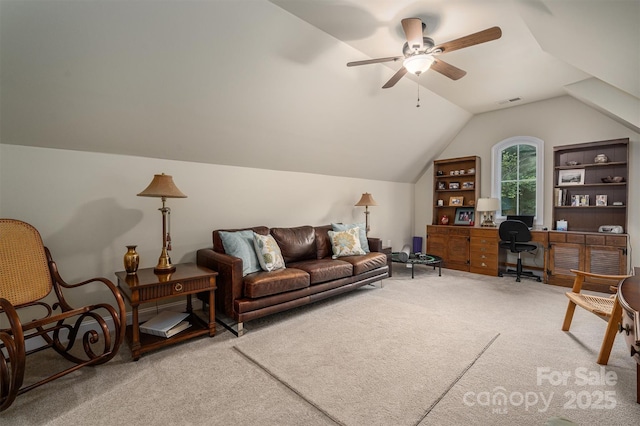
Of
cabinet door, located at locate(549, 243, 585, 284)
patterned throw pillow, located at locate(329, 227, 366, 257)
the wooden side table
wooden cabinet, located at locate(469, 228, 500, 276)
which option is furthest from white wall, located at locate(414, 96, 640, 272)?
the wooden side table

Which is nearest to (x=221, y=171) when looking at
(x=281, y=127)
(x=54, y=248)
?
(x=281, y=127)

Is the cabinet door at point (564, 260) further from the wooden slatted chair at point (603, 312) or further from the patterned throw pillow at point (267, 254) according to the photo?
the patterned throw pillow at point (267, 254)

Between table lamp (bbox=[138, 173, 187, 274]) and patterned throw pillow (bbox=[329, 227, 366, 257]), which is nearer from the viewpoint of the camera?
table lamp (bbox=[138, 173, 187, 274])

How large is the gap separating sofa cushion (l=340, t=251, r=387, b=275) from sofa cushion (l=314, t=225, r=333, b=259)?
0.31 m

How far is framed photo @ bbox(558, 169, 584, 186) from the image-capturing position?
451cm

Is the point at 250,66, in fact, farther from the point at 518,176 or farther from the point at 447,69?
the point at 518,176

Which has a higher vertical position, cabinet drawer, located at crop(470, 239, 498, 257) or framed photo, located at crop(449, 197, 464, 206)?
framed photo, located at crop(449, 197, 464, 206)

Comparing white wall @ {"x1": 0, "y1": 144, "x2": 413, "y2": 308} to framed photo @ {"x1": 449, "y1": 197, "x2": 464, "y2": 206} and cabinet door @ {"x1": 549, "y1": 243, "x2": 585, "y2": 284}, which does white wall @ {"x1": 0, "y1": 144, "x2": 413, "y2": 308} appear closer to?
framed photo @ {"x1": 449, "y1": 197, "x2": 464, "y2": 206}

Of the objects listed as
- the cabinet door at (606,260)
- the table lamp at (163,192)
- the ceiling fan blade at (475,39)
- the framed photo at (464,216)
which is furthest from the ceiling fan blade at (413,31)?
the framed photo at (464,216)

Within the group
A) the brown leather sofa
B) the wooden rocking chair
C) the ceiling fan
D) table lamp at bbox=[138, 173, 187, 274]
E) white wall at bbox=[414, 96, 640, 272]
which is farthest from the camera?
white wall at bbox=[414, 96, 640, 272]

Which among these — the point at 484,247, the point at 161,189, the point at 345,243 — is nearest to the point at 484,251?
the point at 484,247

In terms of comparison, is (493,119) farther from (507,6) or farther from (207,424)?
(207,424)

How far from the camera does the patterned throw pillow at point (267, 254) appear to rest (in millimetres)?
3127

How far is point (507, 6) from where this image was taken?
8.27 feet
